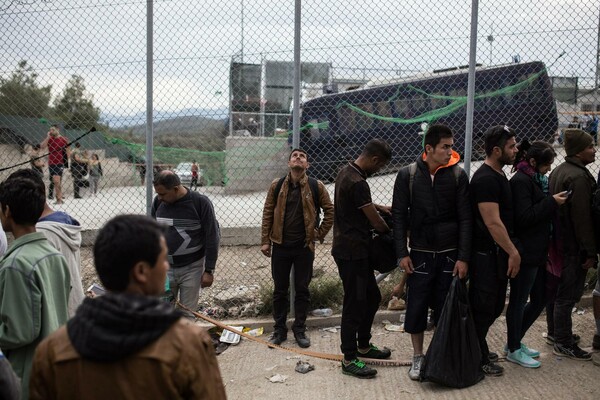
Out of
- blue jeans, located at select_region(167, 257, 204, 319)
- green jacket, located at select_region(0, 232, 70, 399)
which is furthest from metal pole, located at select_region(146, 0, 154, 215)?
green jacket, located at select_region(0, 232, 70, 399)

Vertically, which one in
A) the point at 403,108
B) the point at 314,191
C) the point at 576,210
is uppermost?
the point at 403,108

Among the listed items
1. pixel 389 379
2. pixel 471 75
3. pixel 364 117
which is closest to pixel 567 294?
pixel 389 379

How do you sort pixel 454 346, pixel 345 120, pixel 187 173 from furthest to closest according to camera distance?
pixel 345 120, pixel 187 173, pixel 454 346

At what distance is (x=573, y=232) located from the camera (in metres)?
4.68

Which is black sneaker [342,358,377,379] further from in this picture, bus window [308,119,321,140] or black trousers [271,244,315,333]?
bus window [308,119,321,140]

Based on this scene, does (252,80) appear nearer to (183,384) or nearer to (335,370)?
(335,370)

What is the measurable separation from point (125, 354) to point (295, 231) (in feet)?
12.0

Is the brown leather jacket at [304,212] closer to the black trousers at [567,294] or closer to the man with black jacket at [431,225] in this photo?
the man with black jacket at [431,225]

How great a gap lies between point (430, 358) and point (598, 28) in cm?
337

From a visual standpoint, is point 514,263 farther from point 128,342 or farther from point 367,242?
point 128,342

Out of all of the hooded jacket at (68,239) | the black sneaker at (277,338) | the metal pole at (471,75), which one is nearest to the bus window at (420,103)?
the metal pole at (471,75)

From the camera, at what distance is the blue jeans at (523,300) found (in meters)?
4.57

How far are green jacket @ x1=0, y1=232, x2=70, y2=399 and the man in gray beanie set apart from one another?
3813 mm

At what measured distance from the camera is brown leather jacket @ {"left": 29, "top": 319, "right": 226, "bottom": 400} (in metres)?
1.62
